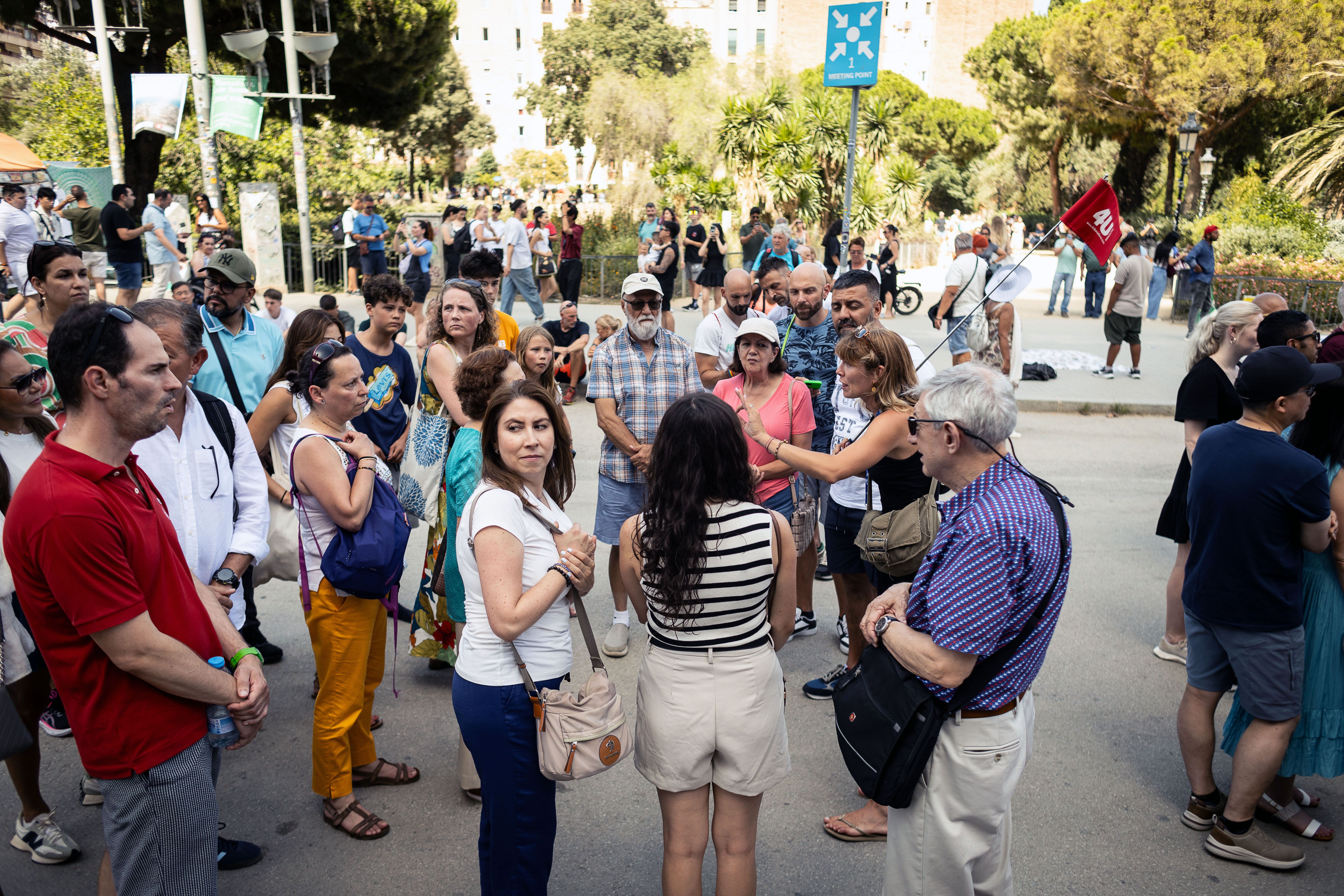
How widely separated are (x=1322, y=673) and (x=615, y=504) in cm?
329

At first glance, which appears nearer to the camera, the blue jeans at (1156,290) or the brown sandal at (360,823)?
the brown sandal at (360,823)

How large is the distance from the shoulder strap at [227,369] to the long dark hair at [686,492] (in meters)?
2.85

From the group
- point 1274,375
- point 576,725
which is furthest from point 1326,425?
point 576,725

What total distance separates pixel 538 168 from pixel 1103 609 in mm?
57755

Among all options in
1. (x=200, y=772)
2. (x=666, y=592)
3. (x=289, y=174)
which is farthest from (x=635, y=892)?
(x=289, y=174)

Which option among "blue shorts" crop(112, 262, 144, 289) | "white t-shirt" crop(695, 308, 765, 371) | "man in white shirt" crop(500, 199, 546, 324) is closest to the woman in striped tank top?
"white t-shirt" crop(695, 308, 765, 371)

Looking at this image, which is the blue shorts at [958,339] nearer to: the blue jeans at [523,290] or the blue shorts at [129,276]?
the blue jeans at [523,290]

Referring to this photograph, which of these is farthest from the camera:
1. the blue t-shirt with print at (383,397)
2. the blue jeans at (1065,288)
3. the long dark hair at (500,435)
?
the blue jeans at (1065,288)

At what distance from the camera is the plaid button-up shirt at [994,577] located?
2.34 metres

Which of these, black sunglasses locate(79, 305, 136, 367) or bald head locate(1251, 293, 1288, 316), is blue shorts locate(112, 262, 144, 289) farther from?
bald head locate(1251, 293, 1288, 316)

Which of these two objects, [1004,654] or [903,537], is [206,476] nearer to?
[903,537]

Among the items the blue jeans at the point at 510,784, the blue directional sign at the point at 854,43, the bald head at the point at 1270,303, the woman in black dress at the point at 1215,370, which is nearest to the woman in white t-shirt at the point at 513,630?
the blue jeans at the point at 510,784

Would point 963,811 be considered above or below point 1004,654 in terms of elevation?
below

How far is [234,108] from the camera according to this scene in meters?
14.7
